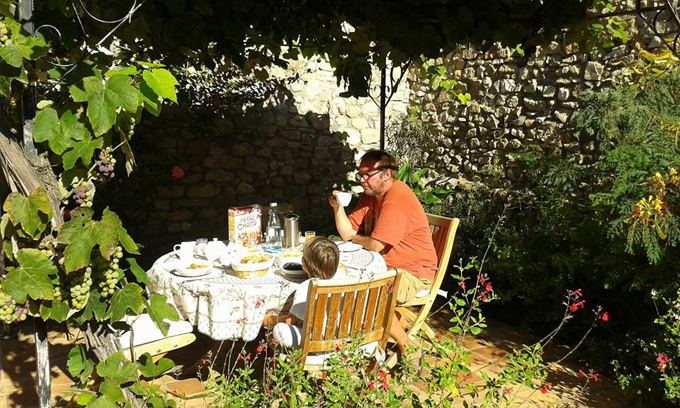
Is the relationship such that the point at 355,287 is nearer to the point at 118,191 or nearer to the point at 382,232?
the point at 382,232

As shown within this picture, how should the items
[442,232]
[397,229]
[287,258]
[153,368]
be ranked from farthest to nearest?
[442,232] < [397,229] < [287,258] < [153,368]

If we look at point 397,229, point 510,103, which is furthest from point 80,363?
point 510,103

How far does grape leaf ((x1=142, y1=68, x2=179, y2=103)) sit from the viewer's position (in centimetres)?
172

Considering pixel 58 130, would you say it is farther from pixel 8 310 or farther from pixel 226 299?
pixel 226 299

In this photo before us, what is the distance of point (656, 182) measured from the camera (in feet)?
10.6

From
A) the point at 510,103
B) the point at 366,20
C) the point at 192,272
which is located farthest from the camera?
the point at 510,103

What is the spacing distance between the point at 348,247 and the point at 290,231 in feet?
1.23

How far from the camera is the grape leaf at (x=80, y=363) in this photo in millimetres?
1909

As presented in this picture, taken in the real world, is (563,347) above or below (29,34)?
below

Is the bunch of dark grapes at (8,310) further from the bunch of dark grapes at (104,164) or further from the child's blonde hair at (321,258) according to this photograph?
the child's blonde hair at (321,258)

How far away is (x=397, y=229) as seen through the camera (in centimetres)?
347

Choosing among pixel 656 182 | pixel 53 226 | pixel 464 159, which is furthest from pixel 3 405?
pixel 464 159

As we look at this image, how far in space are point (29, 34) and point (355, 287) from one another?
1499 mm

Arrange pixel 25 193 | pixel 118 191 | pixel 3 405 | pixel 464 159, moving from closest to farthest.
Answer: pixel 25 193
pixel 3 405
pixel 118 191
pixel 464 159
